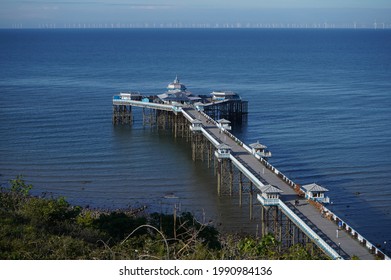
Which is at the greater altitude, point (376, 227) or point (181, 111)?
point (181, 111)

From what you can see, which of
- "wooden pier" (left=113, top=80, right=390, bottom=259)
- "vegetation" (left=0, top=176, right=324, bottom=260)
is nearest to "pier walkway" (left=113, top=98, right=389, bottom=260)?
"wooden pier" (left=113, top=80, right=390, bottom=259)

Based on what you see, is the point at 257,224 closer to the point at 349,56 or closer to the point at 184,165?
the point at 184,165

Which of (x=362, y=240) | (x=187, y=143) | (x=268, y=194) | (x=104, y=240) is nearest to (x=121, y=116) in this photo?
(x=187, y=143)

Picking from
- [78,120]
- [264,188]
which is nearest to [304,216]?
[264,188]

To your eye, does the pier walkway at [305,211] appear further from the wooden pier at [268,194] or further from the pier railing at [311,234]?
the pier railing at [311,234]

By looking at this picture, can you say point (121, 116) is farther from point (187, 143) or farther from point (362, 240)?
point (362, 240)

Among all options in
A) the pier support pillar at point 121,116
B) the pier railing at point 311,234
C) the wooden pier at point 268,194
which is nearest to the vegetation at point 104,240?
the pier railing at point 311,234
